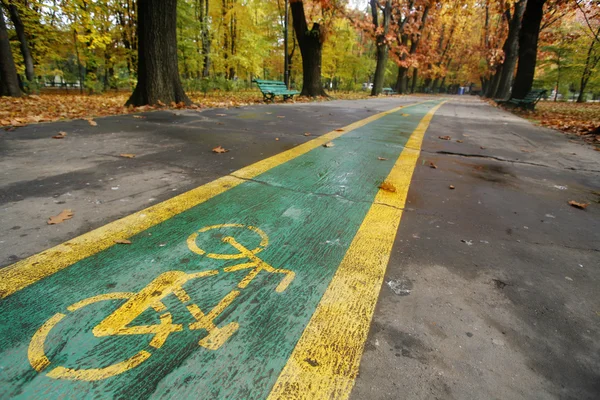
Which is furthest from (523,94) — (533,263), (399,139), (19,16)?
(19,16)

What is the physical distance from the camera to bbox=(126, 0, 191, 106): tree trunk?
7.17 m

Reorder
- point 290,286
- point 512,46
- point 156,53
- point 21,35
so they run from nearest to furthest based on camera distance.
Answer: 1. point 290,286
2. point 156,53
3. point 21,35
4. point 512,46

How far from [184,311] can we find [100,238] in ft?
2.67

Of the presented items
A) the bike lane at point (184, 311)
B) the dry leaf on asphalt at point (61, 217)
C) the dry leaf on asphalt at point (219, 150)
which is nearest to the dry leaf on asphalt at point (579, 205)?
the bike lane at point (184, 311)

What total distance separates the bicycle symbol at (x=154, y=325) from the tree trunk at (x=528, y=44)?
52.4ft

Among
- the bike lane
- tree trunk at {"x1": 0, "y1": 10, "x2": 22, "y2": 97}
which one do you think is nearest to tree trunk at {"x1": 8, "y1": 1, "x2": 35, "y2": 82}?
tree trunk at {"x1": 0, "y1": 10, "x2": 22, "y2": 97}

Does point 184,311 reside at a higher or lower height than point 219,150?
lower

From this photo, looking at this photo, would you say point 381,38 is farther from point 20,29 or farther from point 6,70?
point 20,29

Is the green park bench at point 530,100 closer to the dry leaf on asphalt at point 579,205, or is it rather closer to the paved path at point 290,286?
the paved path at point 290,286

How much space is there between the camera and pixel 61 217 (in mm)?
1845

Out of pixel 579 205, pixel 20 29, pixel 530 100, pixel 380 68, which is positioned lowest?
pixel 579 205

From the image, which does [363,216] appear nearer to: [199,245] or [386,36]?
[199,245]

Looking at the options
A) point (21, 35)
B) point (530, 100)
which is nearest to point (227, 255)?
point (530, 100)

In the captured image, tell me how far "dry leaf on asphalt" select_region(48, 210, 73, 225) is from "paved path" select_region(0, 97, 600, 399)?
0.05 meters
